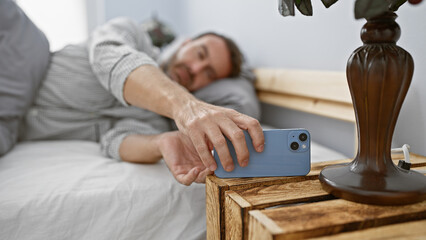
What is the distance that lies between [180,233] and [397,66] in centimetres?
49

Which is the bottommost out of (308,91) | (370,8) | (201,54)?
(308,91)

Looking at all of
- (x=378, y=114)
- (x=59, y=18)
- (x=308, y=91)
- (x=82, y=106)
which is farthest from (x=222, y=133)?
(x=59, y=18)

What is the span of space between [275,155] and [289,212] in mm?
142

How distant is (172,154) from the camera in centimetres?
72

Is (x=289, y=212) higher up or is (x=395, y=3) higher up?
(x=395, y=3)

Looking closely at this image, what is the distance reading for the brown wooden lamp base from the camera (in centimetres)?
47

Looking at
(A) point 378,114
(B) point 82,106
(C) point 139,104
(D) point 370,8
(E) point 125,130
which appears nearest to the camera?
(D) point 370,8

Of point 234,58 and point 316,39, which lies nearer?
point 316,39

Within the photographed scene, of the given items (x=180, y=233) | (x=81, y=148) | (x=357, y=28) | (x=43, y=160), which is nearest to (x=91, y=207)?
(x=180, y=233)

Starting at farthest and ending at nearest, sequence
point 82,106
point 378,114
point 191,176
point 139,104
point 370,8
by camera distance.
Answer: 1. point 82,106
2. point 139,104
3. point 191,176
4. point 378,114
5. point 370,8

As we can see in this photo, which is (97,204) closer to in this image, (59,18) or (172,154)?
(172,154)

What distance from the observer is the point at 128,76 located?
848mm

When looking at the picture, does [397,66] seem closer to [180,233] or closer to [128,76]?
[180,233]

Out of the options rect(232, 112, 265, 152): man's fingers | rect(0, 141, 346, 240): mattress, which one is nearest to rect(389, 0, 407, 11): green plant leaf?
rect(232, 112, 265, 152): man's fingers
